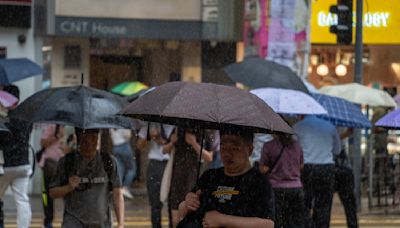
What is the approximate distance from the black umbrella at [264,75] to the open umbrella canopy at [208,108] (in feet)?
18.1

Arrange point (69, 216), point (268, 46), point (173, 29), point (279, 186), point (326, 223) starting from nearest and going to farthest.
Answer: point (69, 216), point (279, 186), point (326, 223), point (268, 46), point (173, 29)

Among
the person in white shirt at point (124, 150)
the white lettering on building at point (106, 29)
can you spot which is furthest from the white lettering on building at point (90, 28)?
the person in white shirt at point (124, 150)

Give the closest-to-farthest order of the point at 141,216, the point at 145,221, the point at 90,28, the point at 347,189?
the point at 347,189 → the point at 145,221 → the point at 141,216 → the point at 90,28

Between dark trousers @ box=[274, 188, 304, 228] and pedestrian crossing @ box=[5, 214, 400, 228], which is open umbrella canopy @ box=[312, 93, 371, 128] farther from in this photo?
pedestrian crossing @ box=[5, 214, 400, 228]

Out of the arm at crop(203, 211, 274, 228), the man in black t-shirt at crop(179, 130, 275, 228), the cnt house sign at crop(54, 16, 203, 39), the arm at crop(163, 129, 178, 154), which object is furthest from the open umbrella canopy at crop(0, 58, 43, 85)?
the arm at crop(203, 211, 274, 228)

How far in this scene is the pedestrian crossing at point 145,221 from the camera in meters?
15.2

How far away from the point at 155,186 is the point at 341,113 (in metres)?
2.25

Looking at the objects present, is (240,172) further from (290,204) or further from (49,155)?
(49,155)

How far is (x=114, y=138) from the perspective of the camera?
1912cm

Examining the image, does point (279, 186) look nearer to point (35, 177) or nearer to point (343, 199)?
point (343, 199)

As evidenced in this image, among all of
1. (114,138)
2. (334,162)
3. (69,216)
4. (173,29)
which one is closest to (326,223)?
(334,162)

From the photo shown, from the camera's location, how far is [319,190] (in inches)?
479

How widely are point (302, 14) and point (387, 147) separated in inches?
128

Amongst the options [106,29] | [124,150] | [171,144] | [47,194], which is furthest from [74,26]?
[171,144]
